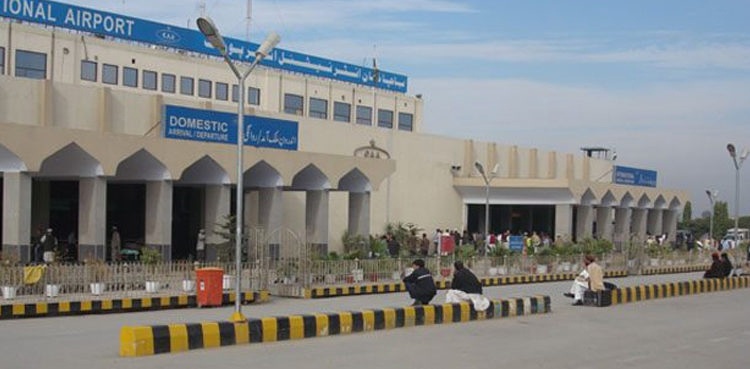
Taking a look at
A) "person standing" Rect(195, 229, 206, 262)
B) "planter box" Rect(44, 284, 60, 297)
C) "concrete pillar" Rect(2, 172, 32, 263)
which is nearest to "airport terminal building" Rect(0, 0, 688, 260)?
"concrete pillar" Rect(2, 172, 32, 263)

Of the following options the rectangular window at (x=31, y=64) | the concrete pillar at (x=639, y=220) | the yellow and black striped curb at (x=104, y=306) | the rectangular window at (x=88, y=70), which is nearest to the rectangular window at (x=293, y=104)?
the rectangular window at (x=88, y=70)

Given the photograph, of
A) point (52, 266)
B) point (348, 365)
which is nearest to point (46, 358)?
point (348, 365)

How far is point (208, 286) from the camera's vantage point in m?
22.4

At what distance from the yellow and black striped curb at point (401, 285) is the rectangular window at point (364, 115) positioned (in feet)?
83.8

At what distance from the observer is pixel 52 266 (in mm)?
21156

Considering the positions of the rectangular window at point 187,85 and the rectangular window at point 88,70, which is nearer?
the rectangular window at point 88,70

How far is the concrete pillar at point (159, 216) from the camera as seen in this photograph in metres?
31.1

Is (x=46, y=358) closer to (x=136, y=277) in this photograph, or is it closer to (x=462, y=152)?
(x=136, y=277)

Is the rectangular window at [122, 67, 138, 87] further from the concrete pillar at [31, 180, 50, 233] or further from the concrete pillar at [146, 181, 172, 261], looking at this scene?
the concrete pillar at [146, 181, 172, 261]

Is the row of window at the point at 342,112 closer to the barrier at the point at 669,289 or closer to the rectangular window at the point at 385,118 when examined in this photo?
the rectangular window at the point at 385,118

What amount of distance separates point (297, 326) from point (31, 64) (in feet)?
102

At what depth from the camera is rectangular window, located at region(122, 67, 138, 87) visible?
47188mm

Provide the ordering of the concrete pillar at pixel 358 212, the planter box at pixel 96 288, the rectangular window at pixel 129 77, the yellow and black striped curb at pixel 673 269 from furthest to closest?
the rectangular window at pixel 129 77 → the yellow and black striped curb at pixel 673 269 → the concrete pillar at pixel 358 212 → the planter box at pixel 96 288

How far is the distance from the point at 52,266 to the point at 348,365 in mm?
10755
